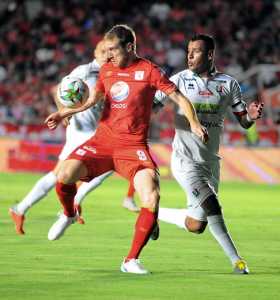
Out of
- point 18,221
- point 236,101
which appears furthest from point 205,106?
point 18,221

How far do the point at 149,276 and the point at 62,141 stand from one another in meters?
14.4

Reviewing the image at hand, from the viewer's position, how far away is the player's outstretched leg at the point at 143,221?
8641mm

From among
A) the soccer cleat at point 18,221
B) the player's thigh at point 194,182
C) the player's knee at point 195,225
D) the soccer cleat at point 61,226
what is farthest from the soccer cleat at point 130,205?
the soccer cleat at point 61,226

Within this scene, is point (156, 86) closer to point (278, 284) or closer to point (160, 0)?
point (278, 284)

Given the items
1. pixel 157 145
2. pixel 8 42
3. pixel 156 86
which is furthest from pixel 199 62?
pixel 8 42

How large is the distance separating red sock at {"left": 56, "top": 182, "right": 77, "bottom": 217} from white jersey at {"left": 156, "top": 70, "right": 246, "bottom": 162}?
106 cm

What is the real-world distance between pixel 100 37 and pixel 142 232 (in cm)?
2247

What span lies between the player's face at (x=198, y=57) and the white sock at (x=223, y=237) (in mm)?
1346

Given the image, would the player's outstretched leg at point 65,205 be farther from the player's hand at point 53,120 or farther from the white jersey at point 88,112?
the white jersey at point 88,112

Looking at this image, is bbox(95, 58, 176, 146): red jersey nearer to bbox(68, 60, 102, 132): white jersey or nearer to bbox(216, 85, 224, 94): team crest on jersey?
bbox(216, 85, 224, 94): team crest on jersey

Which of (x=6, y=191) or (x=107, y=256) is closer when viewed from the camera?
(x=107, y=256)

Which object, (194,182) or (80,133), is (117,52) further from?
(80,133)

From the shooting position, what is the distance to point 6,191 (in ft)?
59.2

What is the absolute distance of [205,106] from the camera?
31.7 ft
